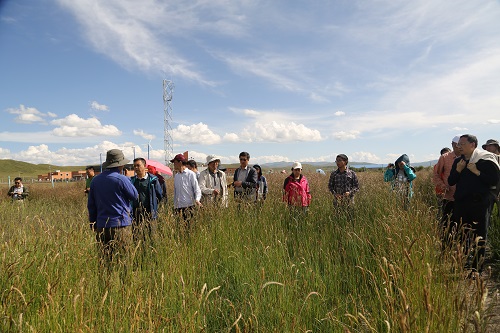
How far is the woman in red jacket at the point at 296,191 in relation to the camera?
5621mm

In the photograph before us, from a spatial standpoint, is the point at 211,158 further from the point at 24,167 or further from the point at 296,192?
the point at 24,167

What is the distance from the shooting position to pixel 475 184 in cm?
400

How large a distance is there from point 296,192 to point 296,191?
0.02m

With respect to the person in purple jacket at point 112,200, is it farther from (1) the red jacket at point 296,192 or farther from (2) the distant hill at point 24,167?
(2) the distant hill at point 24,167

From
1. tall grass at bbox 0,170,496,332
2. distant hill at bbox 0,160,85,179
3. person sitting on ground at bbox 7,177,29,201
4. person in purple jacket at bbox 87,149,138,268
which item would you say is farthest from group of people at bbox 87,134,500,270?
distant hill at bbox 0,160,85,179

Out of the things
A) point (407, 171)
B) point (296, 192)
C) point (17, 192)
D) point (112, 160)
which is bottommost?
point (17, 192)

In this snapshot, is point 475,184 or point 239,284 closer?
point 239,284

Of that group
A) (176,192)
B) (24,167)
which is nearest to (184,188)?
(176,192)

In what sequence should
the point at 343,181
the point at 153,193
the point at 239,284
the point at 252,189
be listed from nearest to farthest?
the point at 239,284, the point at 153,193, the point at 343,181, the point at 252,189

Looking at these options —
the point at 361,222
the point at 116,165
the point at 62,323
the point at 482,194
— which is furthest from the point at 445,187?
the point at 62,323

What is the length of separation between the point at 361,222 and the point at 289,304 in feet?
9.51

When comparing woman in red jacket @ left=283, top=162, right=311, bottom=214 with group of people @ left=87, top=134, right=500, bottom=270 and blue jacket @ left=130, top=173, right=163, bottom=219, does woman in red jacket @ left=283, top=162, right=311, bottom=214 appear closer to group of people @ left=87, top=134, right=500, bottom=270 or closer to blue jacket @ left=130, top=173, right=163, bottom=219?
group of people @ left=87, top=134, right=500, bottom=270

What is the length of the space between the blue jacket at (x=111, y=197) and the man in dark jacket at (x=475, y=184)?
4093 mm

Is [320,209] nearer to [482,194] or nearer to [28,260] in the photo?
[482,194]
